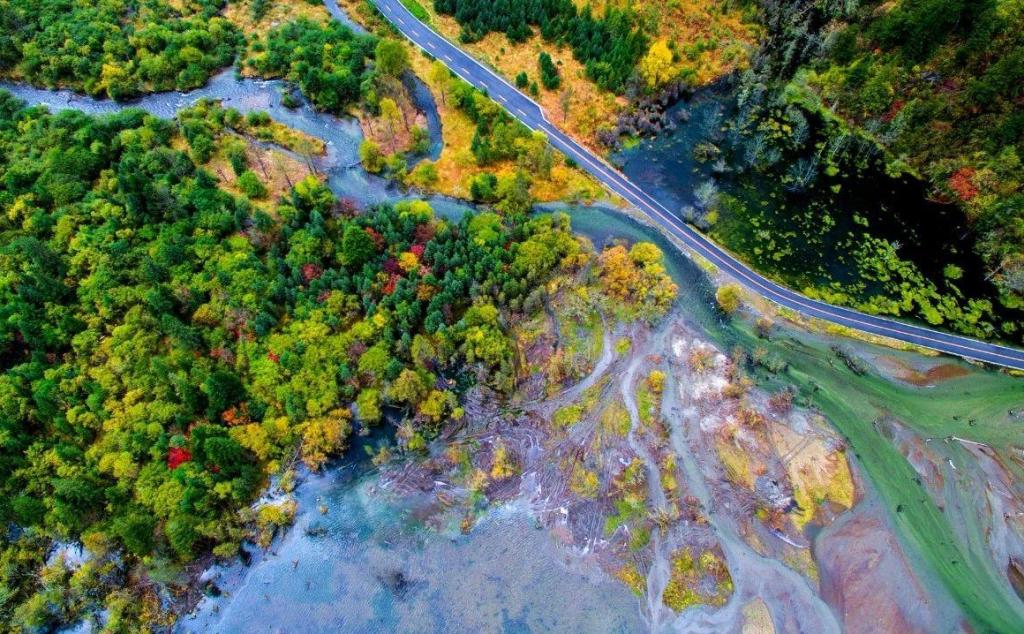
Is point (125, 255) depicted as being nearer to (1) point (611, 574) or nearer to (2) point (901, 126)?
(1) point (611, 574)

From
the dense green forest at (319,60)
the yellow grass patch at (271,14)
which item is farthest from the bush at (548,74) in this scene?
the yellow grass patch at (271,14)

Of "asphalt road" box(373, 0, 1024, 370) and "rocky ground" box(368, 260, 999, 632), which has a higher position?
"asphalt road" box(373, 0, 1024, 370)

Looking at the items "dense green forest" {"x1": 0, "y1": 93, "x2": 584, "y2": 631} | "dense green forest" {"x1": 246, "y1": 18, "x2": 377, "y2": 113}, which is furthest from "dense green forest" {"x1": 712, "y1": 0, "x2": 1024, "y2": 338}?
"dense green forest" {"x1": 246, "y1": 18, "x2": 377, "y2": 113}

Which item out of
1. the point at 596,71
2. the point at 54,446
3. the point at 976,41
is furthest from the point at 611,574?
the point at 976,41

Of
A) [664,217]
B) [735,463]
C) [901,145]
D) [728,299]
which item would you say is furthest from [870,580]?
[901,145]

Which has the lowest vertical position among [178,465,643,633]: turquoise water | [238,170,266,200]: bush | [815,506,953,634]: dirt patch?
[178,465,643,633]: turquoise water

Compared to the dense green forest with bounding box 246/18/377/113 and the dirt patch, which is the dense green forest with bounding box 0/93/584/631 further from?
the dirt patch

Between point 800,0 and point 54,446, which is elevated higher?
point 800,0

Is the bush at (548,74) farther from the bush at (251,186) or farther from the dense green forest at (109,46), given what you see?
the dense green forest at (109,46)
